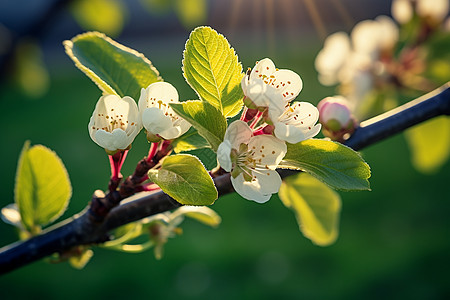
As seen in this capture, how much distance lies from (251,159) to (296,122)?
76 millimetres

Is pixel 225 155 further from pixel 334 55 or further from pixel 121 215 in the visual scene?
pixel 334 55

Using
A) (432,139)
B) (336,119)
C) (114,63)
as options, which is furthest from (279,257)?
(114,63)

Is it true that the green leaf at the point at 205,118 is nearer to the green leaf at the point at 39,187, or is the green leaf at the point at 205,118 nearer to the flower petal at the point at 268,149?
the flower petal at the point at 268,149

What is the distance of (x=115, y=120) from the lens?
0.57m

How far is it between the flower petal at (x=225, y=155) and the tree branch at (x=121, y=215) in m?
0.10

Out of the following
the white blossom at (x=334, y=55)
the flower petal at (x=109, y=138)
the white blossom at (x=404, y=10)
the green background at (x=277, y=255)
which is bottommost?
the green background at (x=277, y=255)

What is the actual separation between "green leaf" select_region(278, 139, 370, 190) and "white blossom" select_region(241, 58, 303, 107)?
0.19 ft

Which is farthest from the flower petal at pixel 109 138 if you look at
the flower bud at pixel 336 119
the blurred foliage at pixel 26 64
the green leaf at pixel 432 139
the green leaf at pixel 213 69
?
the blurred foliage at pixel 26 64

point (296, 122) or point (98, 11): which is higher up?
point (98, 11)

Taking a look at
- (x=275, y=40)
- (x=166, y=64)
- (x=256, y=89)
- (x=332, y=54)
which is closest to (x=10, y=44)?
(x=332, y=54)

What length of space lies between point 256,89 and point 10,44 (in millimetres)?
1744

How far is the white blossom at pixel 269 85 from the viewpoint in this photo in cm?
50

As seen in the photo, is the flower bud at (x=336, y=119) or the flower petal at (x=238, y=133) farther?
the flower bud at (x=336, y=119)

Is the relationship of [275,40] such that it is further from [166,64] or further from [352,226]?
[352,226]
